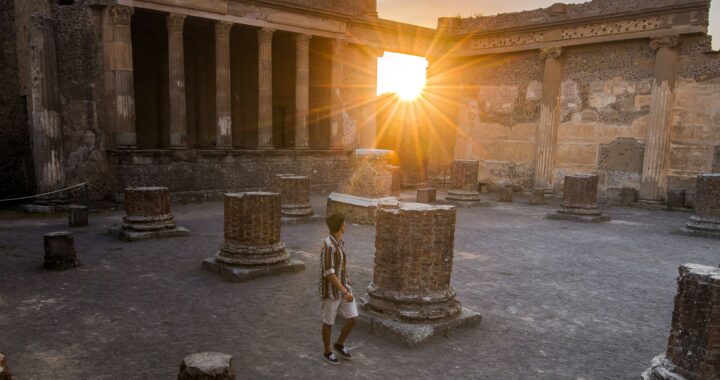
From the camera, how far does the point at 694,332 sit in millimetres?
3500

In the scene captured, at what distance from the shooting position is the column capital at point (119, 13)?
12.2 m

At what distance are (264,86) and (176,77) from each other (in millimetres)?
2853

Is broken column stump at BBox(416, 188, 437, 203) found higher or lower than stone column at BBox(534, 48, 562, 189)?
lower

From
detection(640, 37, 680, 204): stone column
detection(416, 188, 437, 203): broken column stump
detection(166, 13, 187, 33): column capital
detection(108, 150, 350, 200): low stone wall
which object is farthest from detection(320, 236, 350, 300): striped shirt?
detection(640, 37, 680, 204): stone column

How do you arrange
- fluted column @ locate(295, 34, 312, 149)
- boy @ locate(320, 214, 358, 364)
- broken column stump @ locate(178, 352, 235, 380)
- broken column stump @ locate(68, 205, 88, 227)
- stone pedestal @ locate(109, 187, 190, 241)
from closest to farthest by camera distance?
broken column stump @ locate(178, 352, 235, 380)
boy @ locate(320, 214, 358, 364)
stone pedestal @ locate(109, 187, 190, 241)
broken column stump @ locate(68, 205, 88, 227)
fluted column @ locate(295, 34, 312, 149)

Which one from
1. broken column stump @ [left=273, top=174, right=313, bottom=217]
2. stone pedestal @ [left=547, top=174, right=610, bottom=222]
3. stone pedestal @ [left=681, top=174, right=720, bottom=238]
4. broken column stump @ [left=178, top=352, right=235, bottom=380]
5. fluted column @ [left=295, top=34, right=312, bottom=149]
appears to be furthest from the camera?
fluted column @ [left=295, top=34, right=312, bottom=149]

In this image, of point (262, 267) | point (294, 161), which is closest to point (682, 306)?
point (262, 267)

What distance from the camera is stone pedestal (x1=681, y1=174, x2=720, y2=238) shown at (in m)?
10.1

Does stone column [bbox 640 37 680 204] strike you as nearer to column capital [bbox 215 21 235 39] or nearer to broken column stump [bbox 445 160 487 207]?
broken column stump [bbox 445 160 487 207]

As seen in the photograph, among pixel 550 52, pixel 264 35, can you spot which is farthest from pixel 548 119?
pixel 264 35

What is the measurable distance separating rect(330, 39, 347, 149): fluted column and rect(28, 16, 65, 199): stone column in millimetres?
8576

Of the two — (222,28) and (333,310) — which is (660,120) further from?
(333,310)

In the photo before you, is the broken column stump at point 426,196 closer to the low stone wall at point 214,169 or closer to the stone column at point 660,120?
the low stone wall at point 214,169

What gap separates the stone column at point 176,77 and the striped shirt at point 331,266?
10.9 meters
